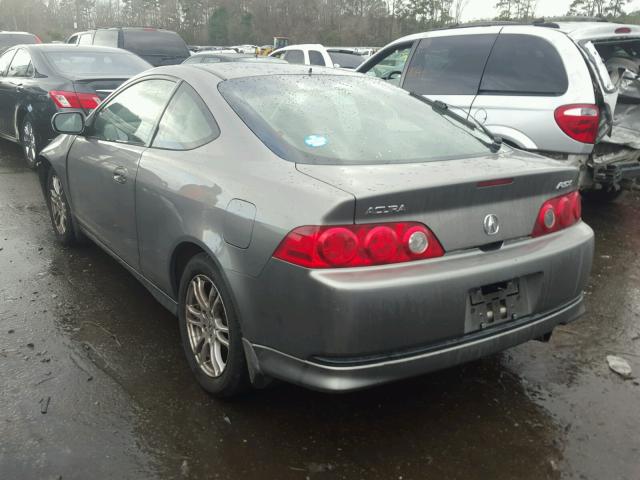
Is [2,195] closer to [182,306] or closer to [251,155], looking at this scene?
[182,306]

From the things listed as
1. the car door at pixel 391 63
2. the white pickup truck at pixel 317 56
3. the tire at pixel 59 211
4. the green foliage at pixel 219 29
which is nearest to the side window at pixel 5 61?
the tire at pixel 59 211

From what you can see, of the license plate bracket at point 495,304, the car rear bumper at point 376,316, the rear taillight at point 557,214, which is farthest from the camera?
the rear taillight at point 557,214

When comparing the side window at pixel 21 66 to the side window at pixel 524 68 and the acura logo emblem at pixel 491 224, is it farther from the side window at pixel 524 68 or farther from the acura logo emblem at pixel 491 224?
the acura logo emblem at pixel 491 224

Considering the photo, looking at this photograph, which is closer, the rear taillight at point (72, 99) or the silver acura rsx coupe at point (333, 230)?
the silver acura rsx coupe at point (333, 230)

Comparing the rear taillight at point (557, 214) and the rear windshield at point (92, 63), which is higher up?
the rear windshield at point (92, 63)

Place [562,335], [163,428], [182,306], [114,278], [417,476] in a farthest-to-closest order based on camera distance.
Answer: [114,278], [562,335], [182,306], [163,428], [417,476]

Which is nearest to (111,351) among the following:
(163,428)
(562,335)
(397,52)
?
(163,428)

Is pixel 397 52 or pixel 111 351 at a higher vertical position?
pixel 397 52

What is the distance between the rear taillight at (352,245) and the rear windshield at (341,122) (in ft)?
1.55

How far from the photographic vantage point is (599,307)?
407 cm

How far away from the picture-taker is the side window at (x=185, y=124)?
9.79ft

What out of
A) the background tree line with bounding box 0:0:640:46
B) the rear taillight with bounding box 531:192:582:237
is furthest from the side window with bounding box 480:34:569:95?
the background tree line with bounding box 0:0:640:46

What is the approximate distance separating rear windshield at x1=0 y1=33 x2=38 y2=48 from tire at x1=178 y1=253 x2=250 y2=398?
52.7ft

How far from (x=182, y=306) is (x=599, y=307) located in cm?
282
